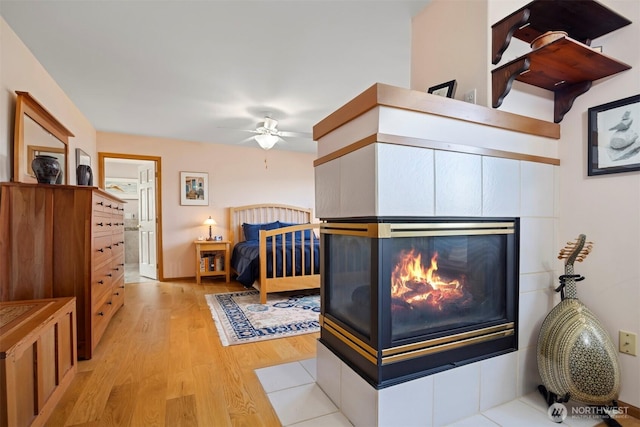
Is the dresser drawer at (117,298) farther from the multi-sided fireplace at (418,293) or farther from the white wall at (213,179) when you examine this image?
the multi-sided fireplace at (418,293)

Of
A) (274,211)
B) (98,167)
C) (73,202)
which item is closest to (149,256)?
(98,167)

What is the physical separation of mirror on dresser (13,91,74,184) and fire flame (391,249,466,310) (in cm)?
267

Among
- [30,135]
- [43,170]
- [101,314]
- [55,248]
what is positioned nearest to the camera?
[55,248]

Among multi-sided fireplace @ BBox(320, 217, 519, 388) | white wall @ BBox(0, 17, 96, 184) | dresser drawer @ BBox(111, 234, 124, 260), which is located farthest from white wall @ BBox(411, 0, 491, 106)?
dresser drawer @ BBox(111, 234, 124, 260)

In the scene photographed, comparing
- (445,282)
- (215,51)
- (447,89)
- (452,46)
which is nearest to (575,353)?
(445,282)

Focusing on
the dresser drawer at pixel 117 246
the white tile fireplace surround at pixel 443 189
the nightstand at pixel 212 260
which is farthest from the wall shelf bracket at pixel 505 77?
the nightstand at pixel 212 260

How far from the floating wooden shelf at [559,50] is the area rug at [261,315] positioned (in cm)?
234

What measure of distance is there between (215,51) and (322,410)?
2.60 metres

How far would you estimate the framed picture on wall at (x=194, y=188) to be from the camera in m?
5.03

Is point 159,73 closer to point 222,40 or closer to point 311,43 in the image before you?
point 222,40

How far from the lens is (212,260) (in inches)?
194

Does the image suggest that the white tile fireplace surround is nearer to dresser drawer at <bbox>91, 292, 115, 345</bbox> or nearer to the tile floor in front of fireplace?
the tile floor in front of fireplace

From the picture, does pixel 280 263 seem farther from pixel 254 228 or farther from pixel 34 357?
pixel 34 357

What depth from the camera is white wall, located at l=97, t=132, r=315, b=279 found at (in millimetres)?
4895
